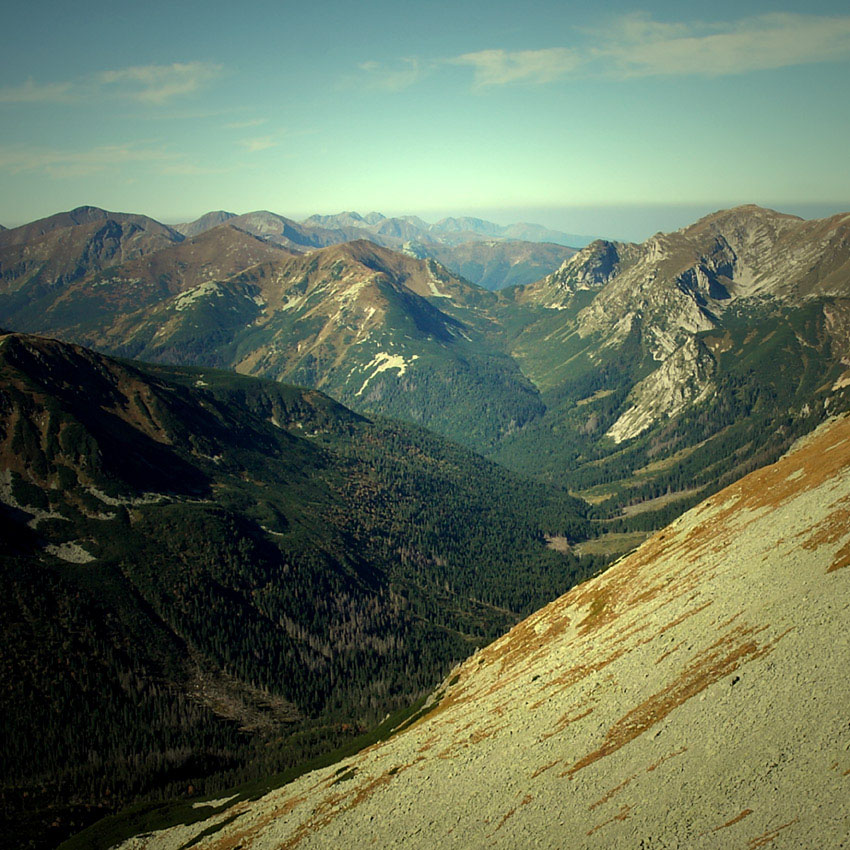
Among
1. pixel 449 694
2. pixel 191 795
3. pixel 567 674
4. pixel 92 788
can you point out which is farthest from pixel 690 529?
pixel 92 788

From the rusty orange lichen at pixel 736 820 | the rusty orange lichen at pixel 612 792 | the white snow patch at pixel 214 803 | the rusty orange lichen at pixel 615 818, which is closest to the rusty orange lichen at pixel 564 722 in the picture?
the rusty orange lichen at pixel 612 792

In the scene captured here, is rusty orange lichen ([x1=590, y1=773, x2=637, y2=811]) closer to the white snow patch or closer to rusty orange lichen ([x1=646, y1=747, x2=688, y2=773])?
rusty orange lichen ([x1=646, y1=747, x2=688, y2=773])

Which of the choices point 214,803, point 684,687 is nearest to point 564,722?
point 684,687

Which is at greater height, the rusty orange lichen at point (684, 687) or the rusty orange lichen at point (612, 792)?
the rusty orange lichen at point (684, 687)

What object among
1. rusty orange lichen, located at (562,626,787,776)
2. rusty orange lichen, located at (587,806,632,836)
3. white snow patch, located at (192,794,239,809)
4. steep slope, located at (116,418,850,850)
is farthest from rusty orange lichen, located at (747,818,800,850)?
white snow patch, located at (192,794,239,809)

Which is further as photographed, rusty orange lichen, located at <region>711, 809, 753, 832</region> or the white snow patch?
the white snow patch

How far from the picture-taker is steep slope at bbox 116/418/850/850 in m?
62.3

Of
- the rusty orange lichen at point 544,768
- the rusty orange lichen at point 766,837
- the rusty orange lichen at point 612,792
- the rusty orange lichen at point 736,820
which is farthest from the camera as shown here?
the rusty orange lichen at point 544,768

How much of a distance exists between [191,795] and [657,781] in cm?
13753

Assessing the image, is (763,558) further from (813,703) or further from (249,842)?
(249,842)

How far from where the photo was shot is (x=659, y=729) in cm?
7625

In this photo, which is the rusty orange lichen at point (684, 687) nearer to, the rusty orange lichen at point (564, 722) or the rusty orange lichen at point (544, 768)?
the rusty orange lichen at point (544, 768)

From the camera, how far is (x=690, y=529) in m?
145

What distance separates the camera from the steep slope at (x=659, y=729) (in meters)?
62.3
